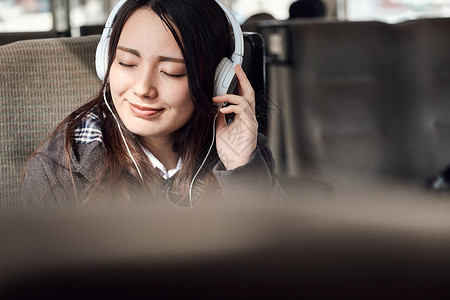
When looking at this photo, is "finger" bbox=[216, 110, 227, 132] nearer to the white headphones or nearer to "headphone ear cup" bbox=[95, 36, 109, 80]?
the white headphones

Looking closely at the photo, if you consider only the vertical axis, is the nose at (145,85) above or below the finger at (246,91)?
above

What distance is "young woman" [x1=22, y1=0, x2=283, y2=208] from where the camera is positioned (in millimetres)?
672

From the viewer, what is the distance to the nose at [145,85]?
0.66 metres

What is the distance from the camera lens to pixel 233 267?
0.07 meters

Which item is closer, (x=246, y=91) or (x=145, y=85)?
(x=145, y=85)

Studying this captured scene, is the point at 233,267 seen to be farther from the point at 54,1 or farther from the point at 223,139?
the point at 54,1

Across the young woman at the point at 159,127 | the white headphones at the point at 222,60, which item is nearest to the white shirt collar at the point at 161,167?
the young woman at the point at 159,127

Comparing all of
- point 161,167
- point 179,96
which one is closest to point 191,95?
point 179,96

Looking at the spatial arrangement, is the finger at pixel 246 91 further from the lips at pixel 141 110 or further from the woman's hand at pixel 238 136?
the lips at pixel 141 110

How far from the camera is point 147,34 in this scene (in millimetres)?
682

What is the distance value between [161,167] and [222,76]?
0.14m

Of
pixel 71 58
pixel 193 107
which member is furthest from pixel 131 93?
pixel 71 58

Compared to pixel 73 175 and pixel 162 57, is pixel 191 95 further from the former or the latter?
pixel 73 175

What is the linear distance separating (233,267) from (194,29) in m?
0.64
